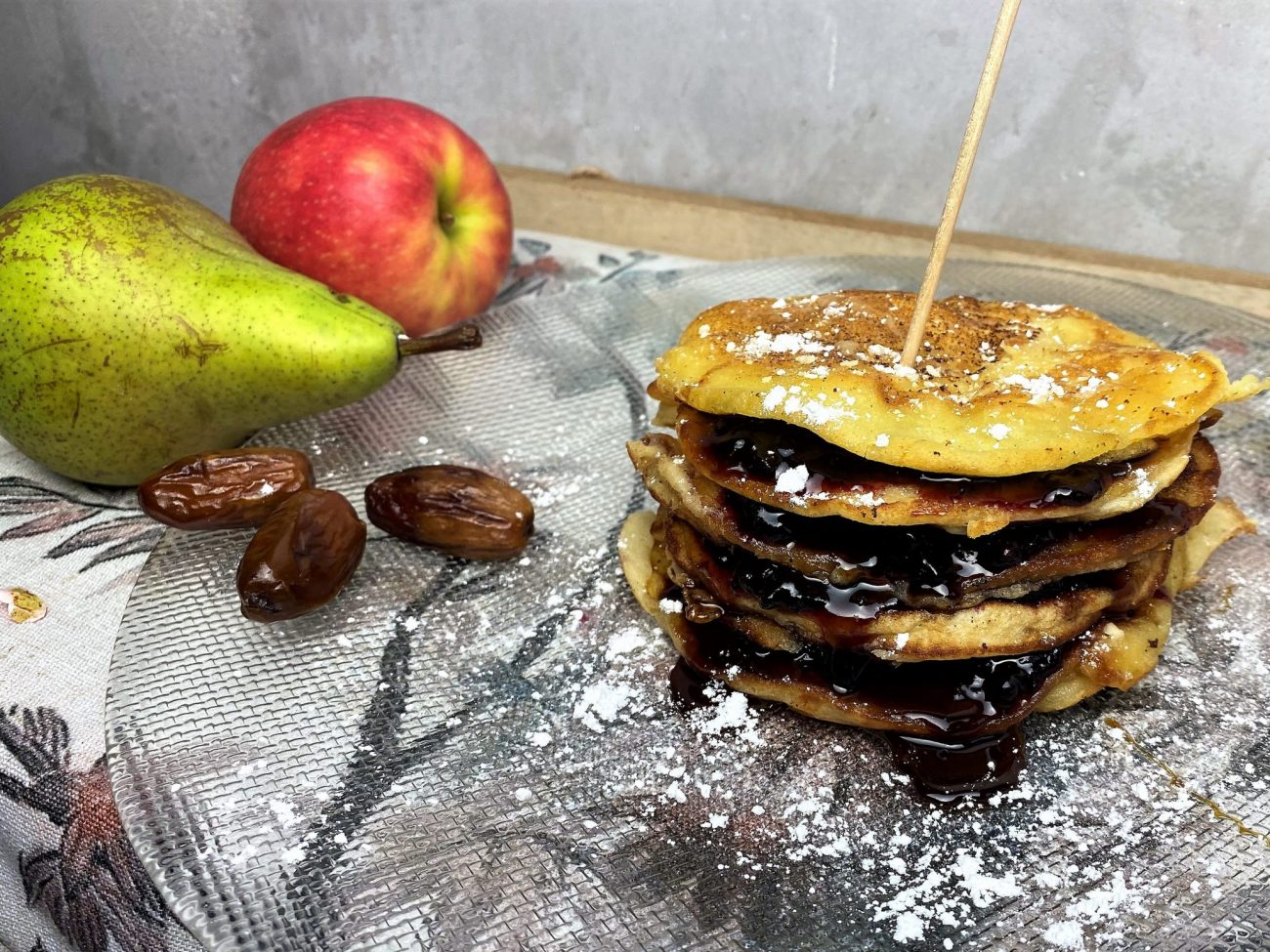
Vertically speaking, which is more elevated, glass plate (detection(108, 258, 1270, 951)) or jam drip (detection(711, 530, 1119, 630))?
jam drip (detection(711, 530, 1119, 630))

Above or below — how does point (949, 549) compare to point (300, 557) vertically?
above

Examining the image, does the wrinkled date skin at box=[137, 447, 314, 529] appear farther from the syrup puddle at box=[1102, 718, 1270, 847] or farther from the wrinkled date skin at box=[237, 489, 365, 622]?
the syrup puddle at box=[1102, 718, 1270, 847]

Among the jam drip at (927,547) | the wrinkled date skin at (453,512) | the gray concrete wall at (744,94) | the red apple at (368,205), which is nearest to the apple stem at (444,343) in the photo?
the wrinkled date skin at (453,512)

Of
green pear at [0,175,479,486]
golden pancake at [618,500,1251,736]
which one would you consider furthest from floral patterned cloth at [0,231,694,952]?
golden pancake at [618,500,1251,736]

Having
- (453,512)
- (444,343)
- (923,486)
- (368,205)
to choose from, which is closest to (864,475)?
(923,486)

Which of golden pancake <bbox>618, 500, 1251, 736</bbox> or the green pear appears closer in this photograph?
golden pancake <bbox>618, 500, 1251, 736</bbox>

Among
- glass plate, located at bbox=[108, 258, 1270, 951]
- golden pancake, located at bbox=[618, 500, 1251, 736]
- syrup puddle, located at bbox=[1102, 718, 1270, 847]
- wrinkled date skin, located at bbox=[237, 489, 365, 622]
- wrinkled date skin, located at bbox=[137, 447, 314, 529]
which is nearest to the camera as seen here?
glass plate, located at bbox=[108, 258, 1270, 951]

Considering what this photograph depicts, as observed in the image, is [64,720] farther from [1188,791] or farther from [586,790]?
[1188,791]
